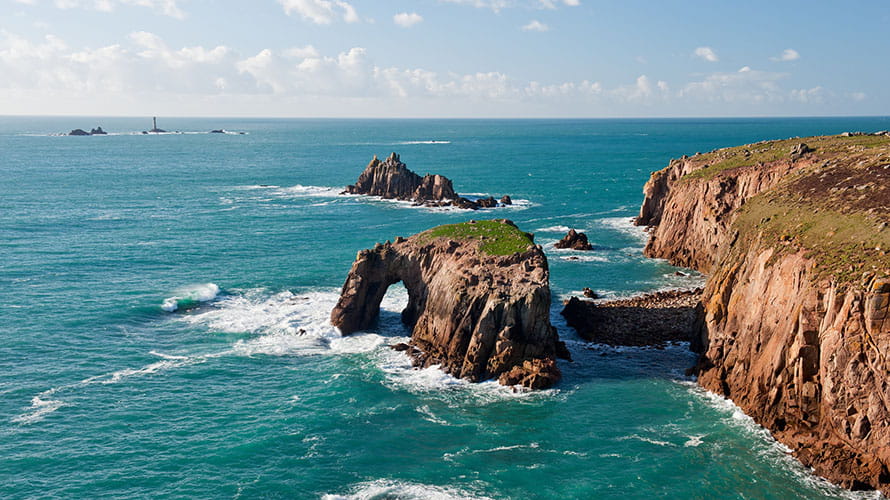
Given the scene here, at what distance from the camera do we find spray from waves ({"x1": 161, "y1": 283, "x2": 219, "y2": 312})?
76812mm

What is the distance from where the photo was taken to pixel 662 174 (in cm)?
11712

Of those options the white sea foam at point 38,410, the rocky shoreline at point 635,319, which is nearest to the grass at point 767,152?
the rocky shoreline at point 635,319

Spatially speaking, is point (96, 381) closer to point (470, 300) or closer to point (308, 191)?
point (470, 300)

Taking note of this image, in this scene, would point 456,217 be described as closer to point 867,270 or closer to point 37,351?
point 37,351

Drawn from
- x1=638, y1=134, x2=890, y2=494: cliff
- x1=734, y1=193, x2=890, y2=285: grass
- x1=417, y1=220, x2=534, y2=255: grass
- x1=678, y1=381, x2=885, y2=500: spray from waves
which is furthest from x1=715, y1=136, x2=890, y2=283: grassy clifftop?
x1=417, y1=220, x2=534, y2=255: grass

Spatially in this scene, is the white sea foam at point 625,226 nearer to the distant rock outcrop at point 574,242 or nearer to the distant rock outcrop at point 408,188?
the distant rock outcrop at point 574,242

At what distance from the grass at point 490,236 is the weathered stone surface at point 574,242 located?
110ft

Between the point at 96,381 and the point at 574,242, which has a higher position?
the point at 574,242

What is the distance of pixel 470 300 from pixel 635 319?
66.9 ft

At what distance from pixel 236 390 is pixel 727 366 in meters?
40.6

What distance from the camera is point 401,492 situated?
41719 mm

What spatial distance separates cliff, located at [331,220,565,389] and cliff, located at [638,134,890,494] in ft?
48.2

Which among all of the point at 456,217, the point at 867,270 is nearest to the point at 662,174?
the point at 456,217

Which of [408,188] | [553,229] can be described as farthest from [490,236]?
[408,188]
